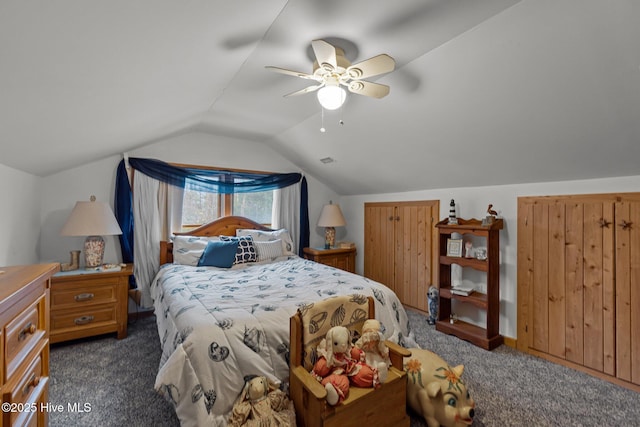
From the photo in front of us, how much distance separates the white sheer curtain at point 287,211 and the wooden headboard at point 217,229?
1.06 ft

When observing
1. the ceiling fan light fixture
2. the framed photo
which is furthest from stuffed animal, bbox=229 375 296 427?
the framed photo

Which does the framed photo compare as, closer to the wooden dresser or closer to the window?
the window

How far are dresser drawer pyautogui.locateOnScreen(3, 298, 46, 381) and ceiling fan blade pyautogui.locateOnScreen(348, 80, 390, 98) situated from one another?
6.36 ft

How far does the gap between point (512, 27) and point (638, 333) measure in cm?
230

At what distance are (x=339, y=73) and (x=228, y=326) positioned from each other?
1.63 meters

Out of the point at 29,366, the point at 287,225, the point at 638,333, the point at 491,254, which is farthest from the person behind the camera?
the point at 287,225

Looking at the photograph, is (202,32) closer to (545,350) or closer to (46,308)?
(46,308)

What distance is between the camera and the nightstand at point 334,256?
415cm

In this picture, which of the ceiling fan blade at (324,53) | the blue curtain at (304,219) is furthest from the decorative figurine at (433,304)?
the ceiling fan blade at (324,53)

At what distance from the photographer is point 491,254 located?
8.92 feet

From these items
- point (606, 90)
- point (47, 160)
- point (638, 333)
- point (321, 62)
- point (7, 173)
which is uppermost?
point (321, 62)

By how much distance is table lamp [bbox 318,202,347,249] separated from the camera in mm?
4281

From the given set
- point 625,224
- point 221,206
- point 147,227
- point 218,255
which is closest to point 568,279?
point 625,224

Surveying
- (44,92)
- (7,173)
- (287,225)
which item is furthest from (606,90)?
(7,173)
